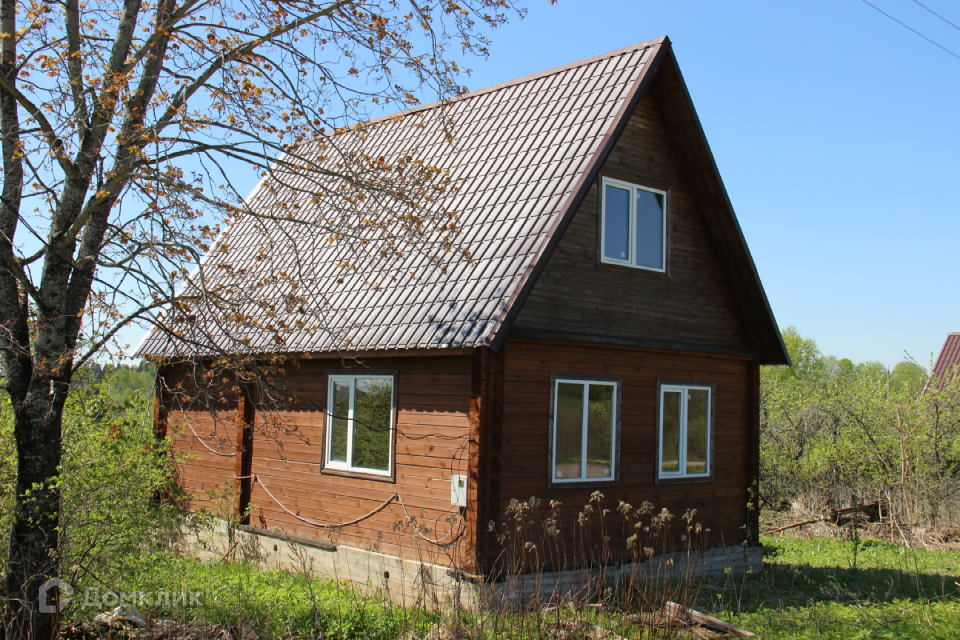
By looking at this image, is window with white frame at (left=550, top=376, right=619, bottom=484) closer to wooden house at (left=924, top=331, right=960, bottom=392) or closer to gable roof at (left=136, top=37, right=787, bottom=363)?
gable roof at (left=136, top=37, right=787, bottom=363)

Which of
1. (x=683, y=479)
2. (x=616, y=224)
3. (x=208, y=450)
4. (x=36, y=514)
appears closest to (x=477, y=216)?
(x=616, y=224)

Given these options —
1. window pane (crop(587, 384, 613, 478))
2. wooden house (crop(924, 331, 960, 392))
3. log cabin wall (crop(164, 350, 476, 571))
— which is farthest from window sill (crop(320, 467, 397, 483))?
wooden house (crop(924, 331, 960, 392))

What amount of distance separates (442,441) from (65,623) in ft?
14.5

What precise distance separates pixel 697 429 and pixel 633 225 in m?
3.44

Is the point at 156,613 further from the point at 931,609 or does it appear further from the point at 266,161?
the point at 931,609

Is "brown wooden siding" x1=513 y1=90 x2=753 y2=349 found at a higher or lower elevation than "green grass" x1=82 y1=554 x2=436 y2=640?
higher

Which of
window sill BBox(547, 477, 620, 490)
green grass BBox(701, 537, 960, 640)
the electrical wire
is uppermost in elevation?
window sill BBox(547, 477, 620, 490)

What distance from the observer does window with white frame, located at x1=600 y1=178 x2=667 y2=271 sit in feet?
36.8

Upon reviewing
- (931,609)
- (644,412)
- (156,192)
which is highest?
(156,192)

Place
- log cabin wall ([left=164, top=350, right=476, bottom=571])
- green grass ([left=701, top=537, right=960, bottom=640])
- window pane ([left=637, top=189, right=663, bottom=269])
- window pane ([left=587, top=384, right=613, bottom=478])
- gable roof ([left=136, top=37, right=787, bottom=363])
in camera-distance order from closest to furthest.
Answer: green grass ([left=701, top=537, right=960, bottom=640]), gable roof ([left=136, top=37, right=787, bottom=363]), log cabin wall ([left=164, top=350, right=476, bottom=571]), window pane ([left=587, top=384, right=613, bottom=478]), window pane ([left=637, top=189, right=663, bottom=269])

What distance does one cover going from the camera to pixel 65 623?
301 inches

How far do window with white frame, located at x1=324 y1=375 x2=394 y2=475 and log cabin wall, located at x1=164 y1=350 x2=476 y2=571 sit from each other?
0.15 m

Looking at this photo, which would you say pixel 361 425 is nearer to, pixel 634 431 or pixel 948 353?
pixel 634 431

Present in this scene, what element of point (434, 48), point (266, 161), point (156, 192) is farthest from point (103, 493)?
point (434, 48)
